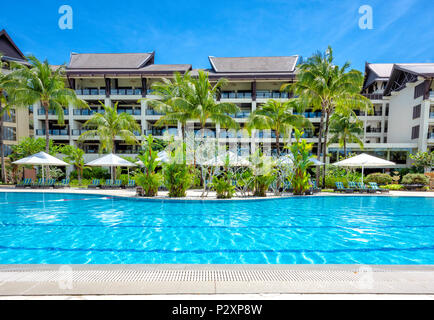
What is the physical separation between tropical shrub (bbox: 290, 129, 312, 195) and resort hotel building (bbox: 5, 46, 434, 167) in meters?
11.9

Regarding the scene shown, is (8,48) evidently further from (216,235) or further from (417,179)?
(417,179)

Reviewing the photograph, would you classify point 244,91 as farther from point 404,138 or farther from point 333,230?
point 333,230

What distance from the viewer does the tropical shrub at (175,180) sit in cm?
1293

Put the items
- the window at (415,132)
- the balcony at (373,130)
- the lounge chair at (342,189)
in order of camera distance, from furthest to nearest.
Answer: the balcony at (373,130), the window at (415,132), the lounge chair at (342,189)

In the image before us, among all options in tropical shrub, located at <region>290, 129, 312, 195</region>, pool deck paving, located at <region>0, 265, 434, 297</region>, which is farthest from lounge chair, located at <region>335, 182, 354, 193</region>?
pool deck paving, located at <region>0, 265, 434, 297</region>

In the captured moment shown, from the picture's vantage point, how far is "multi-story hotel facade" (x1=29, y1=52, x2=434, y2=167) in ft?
84.9

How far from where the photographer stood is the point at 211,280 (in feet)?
9.78

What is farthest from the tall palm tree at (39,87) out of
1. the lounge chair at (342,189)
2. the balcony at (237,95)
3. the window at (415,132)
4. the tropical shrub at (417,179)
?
the window at (415,132)

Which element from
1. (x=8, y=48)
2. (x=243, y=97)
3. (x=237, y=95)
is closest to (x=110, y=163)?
(x=237, y=95)

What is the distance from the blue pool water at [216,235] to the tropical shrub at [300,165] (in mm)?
3722

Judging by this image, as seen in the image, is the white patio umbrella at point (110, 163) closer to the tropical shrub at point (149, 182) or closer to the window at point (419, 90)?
the tropical shrub at point (149, 182)

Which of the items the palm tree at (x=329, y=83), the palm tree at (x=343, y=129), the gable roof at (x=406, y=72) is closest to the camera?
the palm tree at (x=329, y=83)

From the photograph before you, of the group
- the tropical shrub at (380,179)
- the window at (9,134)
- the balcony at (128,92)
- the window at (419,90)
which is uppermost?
the balcony at (128,92)

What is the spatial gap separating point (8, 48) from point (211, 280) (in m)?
41.7
